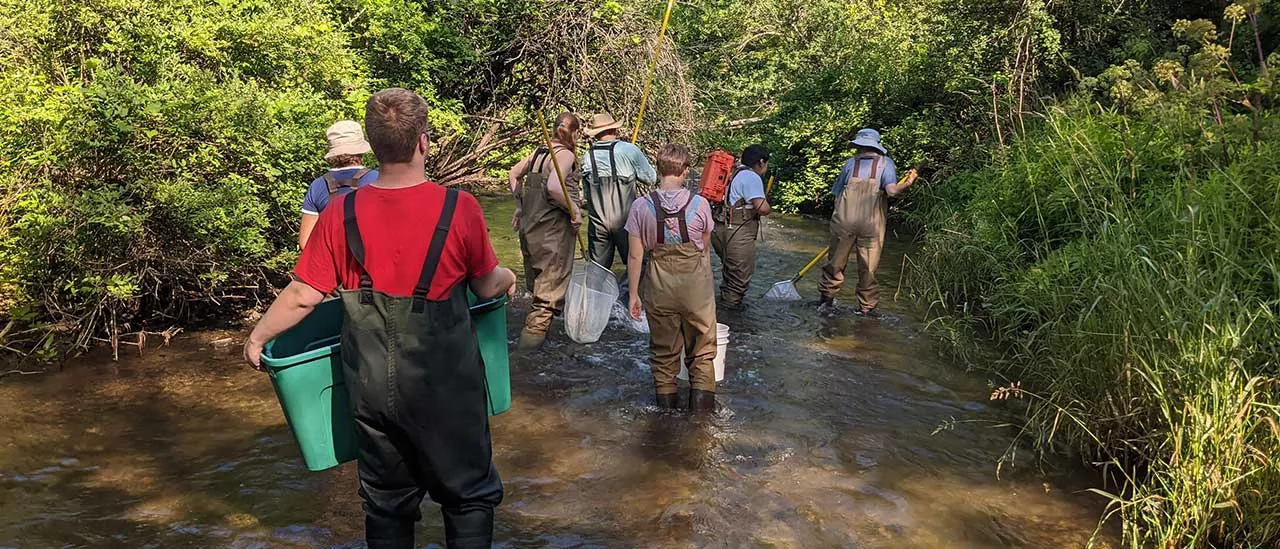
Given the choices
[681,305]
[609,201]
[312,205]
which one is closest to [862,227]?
[609,201]

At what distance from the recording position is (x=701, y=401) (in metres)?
5.69

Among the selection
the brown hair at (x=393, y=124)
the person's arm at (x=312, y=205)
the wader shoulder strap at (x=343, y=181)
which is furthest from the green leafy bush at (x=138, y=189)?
the brown hair at (x=393, y=124)

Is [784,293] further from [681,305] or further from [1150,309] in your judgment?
[1150,309]

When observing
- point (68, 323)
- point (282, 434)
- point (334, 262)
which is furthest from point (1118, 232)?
point (68, 323)

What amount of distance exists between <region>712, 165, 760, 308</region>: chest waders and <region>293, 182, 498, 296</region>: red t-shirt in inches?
210

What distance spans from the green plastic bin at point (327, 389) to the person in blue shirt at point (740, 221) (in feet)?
15.7

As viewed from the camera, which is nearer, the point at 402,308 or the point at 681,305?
the point at 402,308

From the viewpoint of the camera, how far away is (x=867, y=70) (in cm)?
1397

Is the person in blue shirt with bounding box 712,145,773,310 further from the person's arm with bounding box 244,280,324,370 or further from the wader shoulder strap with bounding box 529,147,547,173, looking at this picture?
the person's arm with bounding box 244,280,324,370

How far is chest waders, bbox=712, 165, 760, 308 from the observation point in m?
8.34

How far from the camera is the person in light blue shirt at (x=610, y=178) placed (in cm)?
725

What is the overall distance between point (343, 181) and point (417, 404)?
7.55ft

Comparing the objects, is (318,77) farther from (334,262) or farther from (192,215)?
(334,262)

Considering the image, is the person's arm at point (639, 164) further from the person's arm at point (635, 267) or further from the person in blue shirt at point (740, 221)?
the person's arm at point (635, 267)
